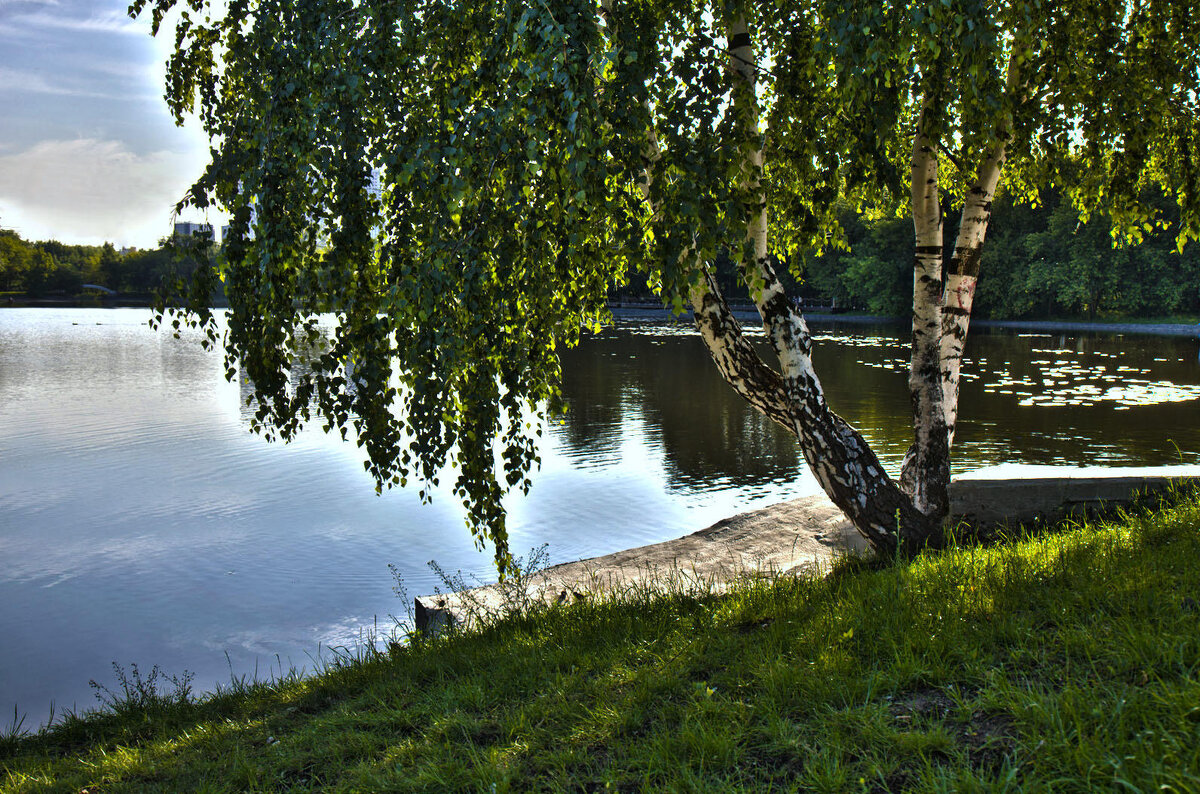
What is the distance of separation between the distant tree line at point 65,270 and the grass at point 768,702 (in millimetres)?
122486

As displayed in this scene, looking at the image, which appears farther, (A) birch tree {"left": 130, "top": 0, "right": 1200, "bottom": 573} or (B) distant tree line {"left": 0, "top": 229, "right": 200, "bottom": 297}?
(B) distant tree line {"left": 0, "top": 229, "right": 200, "bottom": 297}

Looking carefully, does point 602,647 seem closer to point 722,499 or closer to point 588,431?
point 722,499

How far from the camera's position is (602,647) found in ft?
15.5

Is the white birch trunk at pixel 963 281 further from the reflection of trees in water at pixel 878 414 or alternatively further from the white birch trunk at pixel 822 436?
the reflection of trees in water at pixel 878 414

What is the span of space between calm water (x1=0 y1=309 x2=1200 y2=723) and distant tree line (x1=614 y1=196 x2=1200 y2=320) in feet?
83.0

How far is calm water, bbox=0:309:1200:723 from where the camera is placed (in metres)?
8.41

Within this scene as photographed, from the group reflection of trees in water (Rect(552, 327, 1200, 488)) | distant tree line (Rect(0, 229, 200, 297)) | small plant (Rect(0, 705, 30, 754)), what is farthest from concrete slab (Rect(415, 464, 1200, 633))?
distant tree line (Rect(0, 229, 200, 297))

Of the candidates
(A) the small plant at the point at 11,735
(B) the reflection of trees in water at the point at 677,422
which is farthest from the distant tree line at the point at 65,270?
(A) the small plant at the point at 11,735

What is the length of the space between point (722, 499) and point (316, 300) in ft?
29.2

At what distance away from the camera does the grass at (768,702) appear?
2.93 metres

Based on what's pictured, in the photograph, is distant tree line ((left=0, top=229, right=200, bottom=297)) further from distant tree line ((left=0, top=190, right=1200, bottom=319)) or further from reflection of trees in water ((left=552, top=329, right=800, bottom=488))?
reflection of trees in water ((left=552, top=329, right=800, bottom=488))

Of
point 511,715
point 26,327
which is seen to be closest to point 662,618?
point 511,715

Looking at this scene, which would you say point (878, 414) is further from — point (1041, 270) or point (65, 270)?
point (65, 270)

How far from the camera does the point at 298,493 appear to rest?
43.3ft
